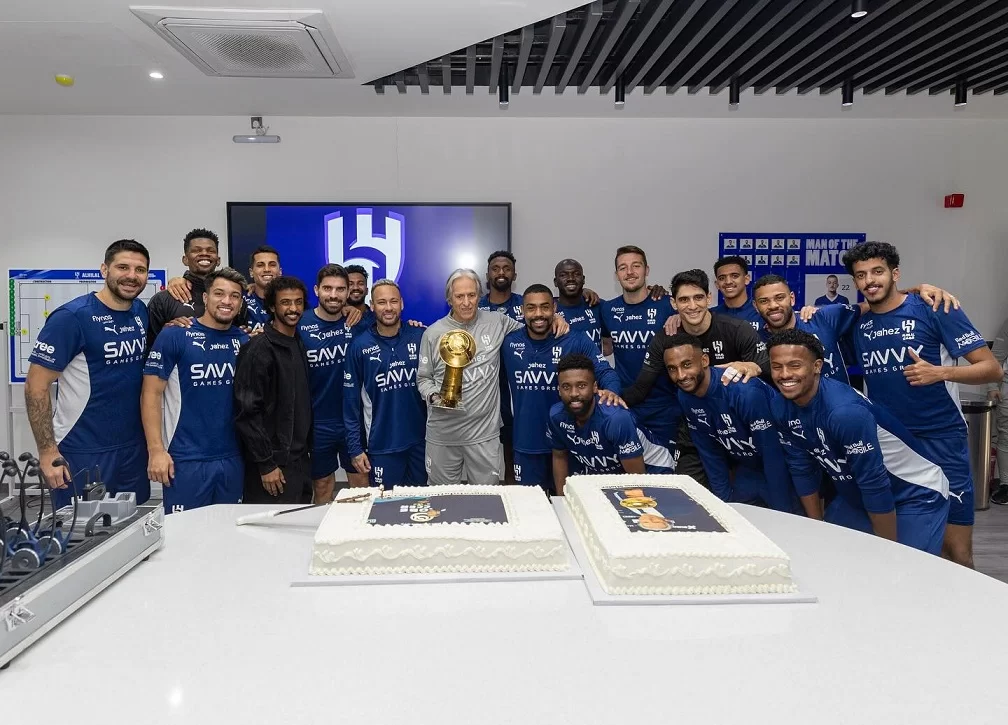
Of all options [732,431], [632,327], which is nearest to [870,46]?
[632,327]

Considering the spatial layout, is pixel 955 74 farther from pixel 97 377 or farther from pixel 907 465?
pixel 97 377

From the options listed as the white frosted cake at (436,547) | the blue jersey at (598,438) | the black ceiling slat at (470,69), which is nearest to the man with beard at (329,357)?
the blue jersey at (598,438)

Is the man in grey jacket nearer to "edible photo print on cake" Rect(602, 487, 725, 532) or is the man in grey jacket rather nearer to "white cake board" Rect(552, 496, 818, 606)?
"edible photo print on cake" Rect(602, 487, 725, 532)

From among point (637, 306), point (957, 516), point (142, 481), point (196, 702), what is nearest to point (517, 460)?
point (637, 306)

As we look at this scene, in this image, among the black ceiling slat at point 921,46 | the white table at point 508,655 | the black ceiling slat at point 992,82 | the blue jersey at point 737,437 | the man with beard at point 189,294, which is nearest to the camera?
the white table at point 508,655

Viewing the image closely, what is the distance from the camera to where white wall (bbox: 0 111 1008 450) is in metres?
5.43

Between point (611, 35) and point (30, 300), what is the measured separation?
499 cm

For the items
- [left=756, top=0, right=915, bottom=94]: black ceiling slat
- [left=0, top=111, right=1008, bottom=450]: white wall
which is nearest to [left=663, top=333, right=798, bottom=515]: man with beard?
[left=756, top=0, right=915, bottom=94]: black ceiling slat

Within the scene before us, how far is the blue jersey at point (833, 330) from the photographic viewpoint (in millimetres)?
3316

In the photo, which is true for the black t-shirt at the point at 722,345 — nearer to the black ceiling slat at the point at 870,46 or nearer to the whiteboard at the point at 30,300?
the black ceiling slat at the point at 870,46

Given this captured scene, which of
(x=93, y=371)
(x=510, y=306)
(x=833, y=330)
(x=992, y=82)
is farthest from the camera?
(x=992, y=82)

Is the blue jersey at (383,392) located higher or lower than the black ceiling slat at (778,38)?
lower

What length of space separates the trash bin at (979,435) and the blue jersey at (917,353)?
2.35 metres

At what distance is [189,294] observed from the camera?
361cm
